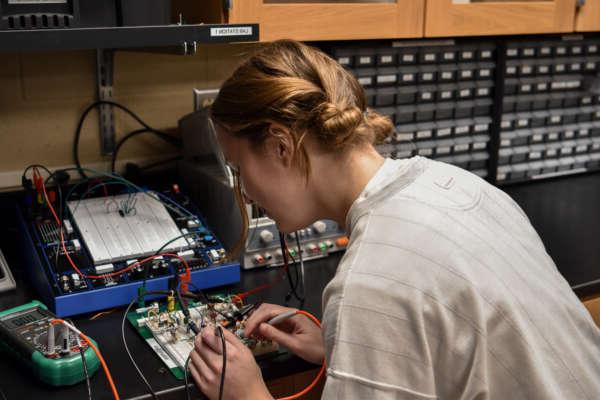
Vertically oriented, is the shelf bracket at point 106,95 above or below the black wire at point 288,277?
above

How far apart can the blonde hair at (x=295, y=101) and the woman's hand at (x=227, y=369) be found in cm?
32

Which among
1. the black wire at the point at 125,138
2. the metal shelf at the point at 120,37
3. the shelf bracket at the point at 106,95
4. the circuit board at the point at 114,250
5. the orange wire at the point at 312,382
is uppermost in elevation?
the metal shelf at the point at 120,37

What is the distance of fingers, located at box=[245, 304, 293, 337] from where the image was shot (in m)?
1.22

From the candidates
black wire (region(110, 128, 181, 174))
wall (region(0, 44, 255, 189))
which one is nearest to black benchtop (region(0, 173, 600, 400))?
wall (region(0, 44, 255, 189))

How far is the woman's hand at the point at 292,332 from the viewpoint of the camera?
47.2 inches

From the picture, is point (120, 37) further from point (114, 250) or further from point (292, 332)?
point (292, 332)

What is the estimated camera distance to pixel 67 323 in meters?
1.18

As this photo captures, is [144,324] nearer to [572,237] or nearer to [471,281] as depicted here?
[471,281]

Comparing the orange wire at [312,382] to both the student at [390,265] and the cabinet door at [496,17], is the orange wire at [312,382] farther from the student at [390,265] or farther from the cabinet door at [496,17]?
the cabinet door at [496,17]

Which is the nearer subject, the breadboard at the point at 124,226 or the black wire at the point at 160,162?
the breadboard at the point at 124,226

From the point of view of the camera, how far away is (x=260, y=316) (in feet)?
4.08

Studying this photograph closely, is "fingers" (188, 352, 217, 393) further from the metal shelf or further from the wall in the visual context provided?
the wall

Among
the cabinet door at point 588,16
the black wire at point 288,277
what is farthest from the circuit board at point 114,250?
the cabinet door at point 588,16

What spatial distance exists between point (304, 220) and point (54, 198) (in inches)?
29.1
